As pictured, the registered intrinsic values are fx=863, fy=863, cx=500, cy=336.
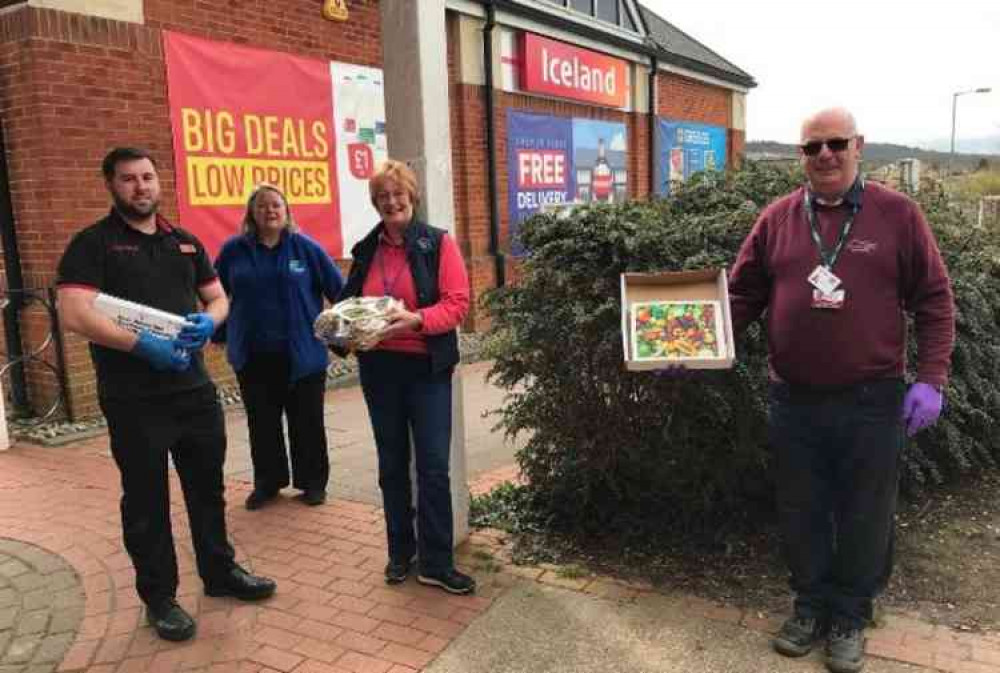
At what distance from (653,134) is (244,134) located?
398 inches

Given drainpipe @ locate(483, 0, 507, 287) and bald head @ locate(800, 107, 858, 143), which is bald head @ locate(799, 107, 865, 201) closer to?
Result: bald head @ locate(800, 107, 858, 143)

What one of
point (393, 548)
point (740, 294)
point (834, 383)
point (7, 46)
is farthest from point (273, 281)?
point (7, 46)

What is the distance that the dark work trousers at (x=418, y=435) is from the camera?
3586 millimetres

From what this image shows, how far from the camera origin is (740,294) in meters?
3.41

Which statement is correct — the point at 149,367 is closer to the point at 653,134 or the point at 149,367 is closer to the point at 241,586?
the point at 241,586

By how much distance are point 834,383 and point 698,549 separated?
136 centimetres

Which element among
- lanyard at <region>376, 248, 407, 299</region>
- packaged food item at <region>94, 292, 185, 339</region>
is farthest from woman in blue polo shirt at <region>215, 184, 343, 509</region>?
packaged food item at <region>94, 292, 185, 339</region>

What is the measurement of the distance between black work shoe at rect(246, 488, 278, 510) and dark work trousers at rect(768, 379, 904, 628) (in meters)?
2.92

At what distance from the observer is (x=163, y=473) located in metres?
3.40

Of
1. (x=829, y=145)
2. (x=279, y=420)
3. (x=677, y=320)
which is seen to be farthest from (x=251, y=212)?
(x=829, y=145)

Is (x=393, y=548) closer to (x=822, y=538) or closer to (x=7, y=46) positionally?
(x=822, y=538)

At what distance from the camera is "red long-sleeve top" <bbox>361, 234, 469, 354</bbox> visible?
3459 mm

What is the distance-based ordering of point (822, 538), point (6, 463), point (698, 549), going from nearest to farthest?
point (822, 538) → point (698, 549) → point (6, 463)

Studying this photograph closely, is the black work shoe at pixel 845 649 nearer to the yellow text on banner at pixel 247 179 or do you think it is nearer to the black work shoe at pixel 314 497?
the black work shoe at pixel 314 497
